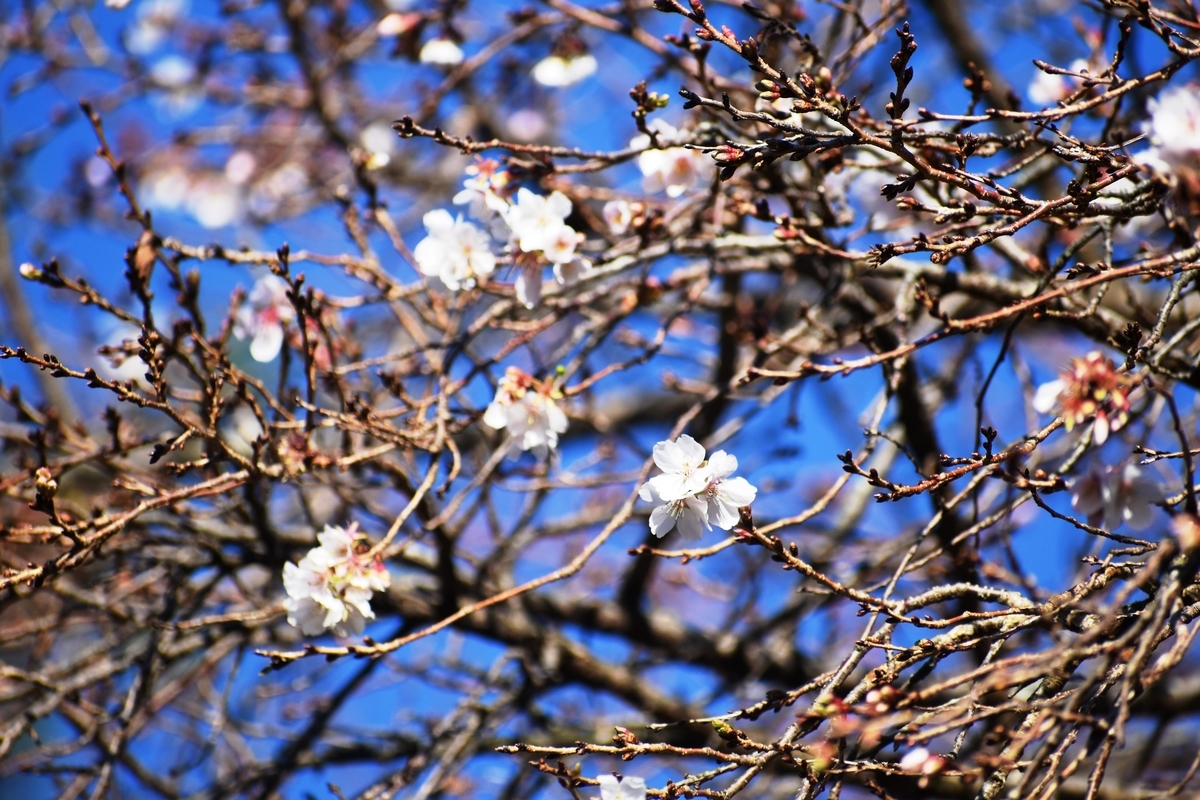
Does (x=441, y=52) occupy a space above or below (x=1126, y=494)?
above

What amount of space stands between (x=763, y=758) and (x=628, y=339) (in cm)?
213

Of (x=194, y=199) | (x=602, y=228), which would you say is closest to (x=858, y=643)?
(x=602, y=228)

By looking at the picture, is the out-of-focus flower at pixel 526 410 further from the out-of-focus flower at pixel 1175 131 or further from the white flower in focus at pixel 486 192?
the out-of-focus flower at pixel 1175 131

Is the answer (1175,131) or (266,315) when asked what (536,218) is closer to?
(266,315)

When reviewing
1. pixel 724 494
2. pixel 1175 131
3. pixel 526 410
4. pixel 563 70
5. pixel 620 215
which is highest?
pixel 563 70

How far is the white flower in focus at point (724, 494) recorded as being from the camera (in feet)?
5.84

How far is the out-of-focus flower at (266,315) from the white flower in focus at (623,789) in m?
1.46

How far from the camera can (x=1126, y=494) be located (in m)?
1.58

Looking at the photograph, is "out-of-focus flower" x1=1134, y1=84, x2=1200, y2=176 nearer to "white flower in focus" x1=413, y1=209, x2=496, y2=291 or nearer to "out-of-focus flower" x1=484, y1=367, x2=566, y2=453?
"out-of-focus flower" x1=484, y1=367, x2=566, y2=453

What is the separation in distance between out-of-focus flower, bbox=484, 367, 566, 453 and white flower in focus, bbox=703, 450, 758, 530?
0.44 meters

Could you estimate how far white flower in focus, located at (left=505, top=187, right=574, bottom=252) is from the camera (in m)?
2.12

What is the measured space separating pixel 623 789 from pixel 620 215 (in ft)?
4.50

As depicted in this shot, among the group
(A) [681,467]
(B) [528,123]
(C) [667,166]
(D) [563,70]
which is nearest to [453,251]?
(C) [667,166]

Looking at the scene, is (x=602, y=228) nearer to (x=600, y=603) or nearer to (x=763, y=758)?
(x=600, y=603)
